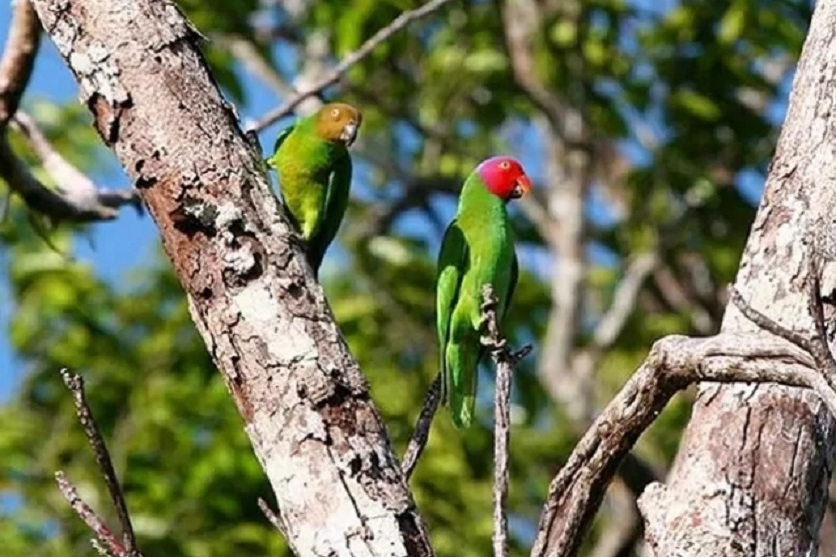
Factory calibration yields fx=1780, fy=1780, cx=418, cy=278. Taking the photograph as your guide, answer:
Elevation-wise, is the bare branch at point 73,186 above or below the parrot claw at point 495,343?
above

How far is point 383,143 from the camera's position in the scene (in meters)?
8.02

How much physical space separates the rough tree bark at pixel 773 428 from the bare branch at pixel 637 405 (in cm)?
13

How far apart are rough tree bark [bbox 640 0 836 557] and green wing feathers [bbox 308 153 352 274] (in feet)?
1.79

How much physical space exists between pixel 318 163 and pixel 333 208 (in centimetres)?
9

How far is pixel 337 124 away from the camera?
271 centimetres

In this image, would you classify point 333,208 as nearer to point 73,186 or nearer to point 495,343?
point 495,343

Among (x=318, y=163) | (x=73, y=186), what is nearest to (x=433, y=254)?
(x=73, y=186)

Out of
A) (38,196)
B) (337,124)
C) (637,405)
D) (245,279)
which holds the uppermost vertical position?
(38,196)

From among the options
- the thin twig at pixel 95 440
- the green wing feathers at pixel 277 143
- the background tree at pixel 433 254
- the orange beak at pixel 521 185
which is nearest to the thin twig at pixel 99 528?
the thin twig at pixel 95 440

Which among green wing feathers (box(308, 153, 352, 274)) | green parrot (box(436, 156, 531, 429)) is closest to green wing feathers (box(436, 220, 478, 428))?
green parrot (box(436, 156, 531, 429))

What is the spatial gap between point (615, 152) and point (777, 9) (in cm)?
241

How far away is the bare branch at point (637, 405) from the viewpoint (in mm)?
2016

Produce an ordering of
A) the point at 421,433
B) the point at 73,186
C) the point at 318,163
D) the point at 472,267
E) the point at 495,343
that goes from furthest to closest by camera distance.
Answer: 1. the point at 73,186
2. the point at 472,267
3. the point at 318,163
4. the point at 495,343
5. the point at 421,433

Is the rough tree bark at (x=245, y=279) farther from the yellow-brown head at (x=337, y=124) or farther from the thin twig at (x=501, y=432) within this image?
the yellow-brown head at (x=337, y=124)
